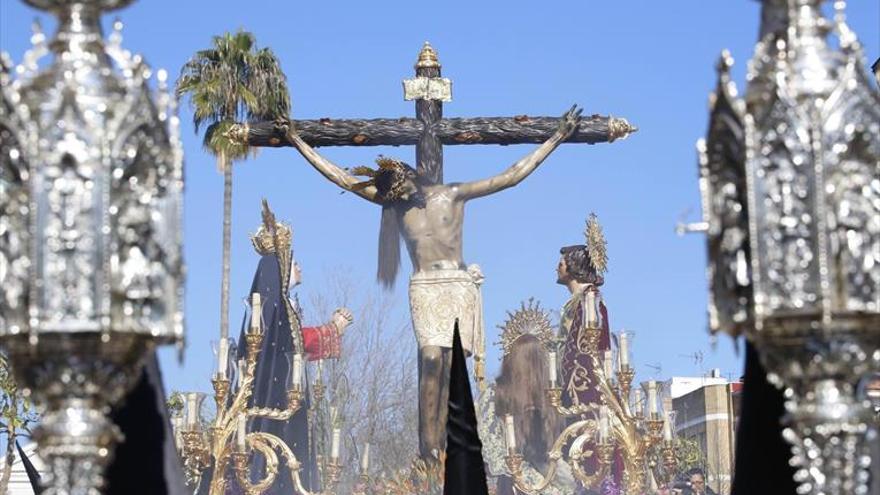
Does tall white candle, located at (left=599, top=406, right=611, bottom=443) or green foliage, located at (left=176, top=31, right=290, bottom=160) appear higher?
green foliage, located at (left=176, top=31, right=290, bottom=160)

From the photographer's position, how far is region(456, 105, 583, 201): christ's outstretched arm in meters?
24.3

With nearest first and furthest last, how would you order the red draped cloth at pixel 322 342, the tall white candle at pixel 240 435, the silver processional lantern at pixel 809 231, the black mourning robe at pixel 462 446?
the silver processional lantern at pixel 809 231 → the black mourning robe at pixel 462 446 → the tall white candle at pixel 240 435 → the red draped cloth at pixel 322 342

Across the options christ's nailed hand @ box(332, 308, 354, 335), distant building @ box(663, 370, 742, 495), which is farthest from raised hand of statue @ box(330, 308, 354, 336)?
distant building @ box(663, 370, 742, 495)

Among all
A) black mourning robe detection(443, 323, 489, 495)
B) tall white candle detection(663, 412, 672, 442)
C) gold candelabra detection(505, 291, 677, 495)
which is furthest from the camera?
tall white candle detection(663, 412, 672, 442)

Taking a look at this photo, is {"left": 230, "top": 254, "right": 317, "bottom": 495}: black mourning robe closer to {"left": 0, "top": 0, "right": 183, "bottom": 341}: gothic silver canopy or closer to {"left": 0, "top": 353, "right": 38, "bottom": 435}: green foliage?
{"left": 0, "top": 353, "right": 38, "bottom": 435}: green foliage

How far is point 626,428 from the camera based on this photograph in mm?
26031

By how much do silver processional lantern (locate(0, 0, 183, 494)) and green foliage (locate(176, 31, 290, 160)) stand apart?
2813 cm

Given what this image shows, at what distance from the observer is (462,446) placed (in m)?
13.9

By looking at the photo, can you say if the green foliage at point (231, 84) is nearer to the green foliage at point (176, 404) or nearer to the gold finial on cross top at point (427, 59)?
the green foliage at point (176, 404)

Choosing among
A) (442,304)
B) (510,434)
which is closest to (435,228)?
(442,304)

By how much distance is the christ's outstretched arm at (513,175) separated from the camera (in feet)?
79.6

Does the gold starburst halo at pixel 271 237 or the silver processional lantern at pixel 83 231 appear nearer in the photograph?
the silver processional lantern at pixel 83 231

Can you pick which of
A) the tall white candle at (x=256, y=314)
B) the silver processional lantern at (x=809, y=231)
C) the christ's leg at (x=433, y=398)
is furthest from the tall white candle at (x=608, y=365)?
the silver processional lantern at (x=809, y=231)

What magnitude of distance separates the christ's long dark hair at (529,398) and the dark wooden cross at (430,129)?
4583mm
